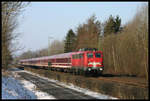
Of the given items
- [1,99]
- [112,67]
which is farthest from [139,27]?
[1,99]

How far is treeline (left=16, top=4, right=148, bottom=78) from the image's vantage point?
2371cm

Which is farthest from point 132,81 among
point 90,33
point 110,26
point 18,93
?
point 90,33

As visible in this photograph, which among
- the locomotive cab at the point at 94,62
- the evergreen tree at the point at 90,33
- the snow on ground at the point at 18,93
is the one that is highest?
the evergreen tree at the point at 90,33

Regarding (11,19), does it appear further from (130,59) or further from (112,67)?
(112,67)

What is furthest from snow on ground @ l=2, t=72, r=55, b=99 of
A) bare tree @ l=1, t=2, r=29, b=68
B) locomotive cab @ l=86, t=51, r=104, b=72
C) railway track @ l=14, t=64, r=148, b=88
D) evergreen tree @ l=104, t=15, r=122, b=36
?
evergreen tree @ l=104, t=15, r=122, b=36

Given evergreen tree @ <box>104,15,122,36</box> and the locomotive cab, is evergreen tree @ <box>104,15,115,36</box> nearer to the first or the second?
evergreen tree @ <box>104,15,122,36</box>

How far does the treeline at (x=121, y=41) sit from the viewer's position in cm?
2371

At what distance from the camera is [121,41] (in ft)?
104

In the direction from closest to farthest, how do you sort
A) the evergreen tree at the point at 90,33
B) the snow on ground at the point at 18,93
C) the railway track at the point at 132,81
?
the snow on ground at the point at 18,93 → the railway track at the point at 132,81 → the evergreen tree at the point at 90,33

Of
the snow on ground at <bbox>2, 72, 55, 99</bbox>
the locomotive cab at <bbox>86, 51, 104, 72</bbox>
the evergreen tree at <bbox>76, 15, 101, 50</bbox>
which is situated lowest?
the snow on ground at <bbox>2, 72, 55, 99</bbox>

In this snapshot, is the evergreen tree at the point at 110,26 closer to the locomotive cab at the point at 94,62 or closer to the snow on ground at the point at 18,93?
the locomotive cab at the point at 94,62

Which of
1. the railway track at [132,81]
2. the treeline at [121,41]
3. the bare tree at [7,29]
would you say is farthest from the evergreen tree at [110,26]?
the bare tree at [7,29]

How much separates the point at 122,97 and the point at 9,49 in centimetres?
787

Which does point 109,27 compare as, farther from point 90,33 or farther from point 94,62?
point 94,62
